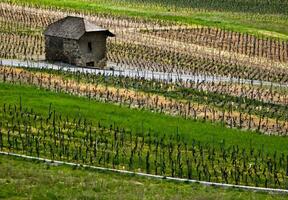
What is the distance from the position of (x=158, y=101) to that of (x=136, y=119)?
24.2 feet

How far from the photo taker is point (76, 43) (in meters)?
78.6

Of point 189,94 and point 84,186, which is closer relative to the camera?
point 84,186

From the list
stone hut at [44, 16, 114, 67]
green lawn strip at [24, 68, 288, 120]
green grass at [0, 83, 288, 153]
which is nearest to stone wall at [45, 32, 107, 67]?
stone hut at [44, 16, 114, 67]

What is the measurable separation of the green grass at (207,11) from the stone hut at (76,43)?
32.6m

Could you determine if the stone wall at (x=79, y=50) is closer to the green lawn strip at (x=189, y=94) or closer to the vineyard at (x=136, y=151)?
the green lawn strip at (x=189, y=94)

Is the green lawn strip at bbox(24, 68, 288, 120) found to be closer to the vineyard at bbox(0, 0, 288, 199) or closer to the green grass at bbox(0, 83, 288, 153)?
the vineyard at bbox(0, 0, 288, 199)

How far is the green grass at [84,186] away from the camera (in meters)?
34.6

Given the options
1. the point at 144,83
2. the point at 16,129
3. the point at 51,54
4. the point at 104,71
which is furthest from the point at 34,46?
the point at 16,129

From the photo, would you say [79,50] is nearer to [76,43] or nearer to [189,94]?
[76,43]

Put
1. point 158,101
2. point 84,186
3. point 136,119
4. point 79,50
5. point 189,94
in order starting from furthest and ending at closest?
1. point 79,50
2. point 189,94
3. point 158,101
4. point 136,119
5. point 84,186

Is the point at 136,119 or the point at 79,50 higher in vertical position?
the point at 136,119

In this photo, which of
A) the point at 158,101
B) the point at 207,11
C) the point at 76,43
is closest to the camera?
the point at 158,101

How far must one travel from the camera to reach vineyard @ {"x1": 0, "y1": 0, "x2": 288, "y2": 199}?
43750 millimetres

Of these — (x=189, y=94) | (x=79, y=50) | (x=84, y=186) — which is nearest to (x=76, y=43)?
(x=79, y=50)
